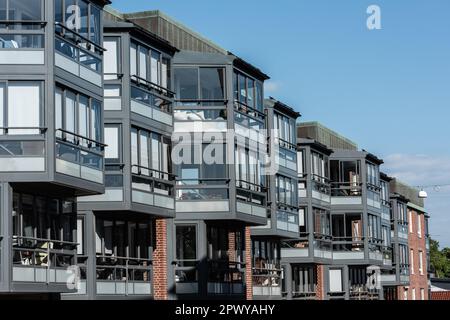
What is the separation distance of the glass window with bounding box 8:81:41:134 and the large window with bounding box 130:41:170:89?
680cm

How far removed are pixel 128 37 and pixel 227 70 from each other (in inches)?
281

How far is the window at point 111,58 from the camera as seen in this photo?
103 feet

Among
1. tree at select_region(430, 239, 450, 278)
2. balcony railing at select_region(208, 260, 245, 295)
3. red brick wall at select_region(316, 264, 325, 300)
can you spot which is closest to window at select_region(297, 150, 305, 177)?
red brick wall at select_region(316, 264, 325, 300)

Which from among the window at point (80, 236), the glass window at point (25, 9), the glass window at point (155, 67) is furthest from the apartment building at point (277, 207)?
the glass window at point (25, 9)

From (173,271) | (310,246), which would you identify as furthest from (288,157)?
(173,271)

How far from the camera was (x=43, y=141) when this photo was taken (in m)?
25.1

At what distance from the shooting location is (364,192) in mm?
60281

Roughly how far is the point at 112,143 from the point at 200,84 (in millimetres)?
7471

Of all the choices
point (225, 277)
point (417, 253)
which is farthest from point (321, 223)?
point (417, 253)

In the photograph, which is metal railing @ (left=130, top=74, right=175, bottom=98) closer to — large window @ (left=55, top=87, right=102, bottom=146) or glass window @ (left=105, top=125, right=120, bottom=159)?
glass window @ (left=105, top=125, right=120, bottom=159)

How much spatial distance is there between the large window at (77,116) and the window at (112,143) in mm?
2067

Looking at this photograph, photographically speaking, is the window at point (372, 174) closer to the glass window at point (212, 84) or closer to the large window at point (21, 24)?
the glass window at point (212, 84)

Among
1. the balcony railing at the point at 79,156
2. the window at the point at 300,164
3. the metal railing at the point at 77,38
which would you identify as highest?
the metal railing at the point at 77,38

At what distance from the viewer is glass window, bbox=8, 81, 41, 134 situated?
2500 cm
